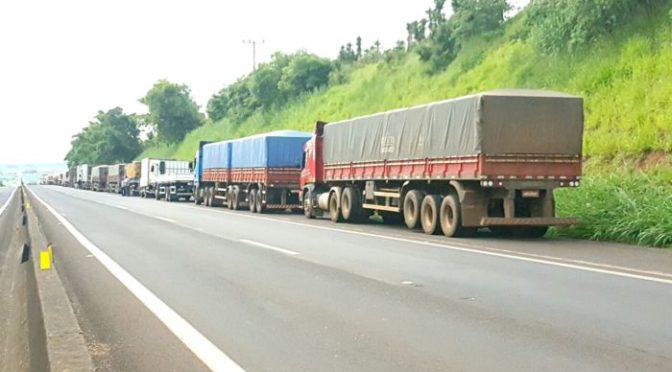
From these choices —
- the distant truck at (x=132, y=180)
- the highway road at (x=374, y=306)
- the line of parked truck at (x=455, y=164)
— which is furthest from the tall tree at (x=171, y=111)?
the highway road at (x=374, y=306)

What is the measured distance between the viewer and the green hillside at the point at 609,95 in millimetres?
18266

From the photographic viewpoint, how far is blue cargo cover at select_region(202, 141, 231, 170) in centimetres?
4012

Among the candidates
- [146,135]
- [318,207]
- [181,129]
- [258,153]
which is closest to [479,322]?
[318,207]

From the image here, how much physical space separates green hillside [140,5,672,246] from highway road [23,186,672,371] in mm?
1778

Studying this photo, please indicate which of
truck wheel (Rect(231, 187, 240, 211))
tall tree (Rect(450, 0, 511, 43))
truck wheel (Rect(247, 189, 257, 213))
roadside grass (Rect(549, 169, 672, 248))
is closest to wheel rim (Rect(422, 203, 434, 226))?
roadside grass (Rect(549, 169, 672, 248))

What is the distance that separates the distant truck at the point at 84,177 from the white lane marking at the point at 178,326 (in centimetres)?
8805

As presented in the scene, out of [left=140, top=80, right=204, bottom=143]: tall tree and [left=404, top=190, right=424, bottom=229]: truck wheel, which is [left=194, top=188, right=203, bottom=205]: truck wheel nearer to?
[left=404, top=190, right=424, bottom=229]: truck wheel

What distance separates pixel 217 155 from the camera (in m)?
42.0

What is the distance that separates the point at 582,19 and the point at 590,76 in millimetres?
1902

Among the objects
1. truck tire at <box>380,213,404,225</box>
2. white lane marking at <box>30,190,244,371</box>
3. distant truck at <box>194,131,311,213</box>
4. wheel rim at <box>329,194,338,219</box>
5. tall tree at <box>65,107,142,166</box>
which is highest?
tall tree at <box>65,107,142,166</box>

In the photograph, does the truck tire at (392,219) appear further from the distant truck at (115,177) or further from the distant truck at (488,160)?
the distant truck at (115,177)

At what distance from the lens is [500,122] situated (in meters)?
18.5

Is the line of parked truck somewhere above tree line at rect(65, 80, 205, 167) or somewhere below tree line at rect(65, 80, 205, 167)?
below

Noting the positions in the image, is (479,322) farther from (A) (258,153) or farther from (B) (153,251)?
(A) (258,153)
